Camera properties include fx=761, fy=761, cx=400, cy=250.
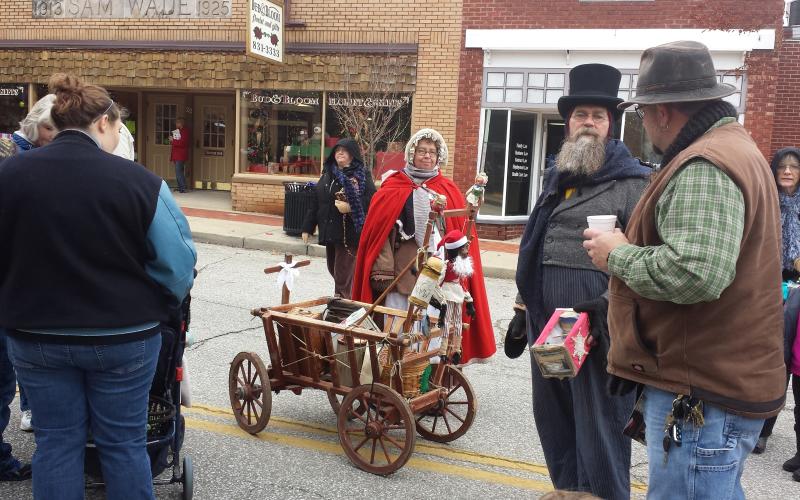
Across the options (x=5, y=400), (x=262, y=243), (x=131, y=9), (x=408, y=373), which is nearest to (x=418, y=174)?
(x=408, y=373)

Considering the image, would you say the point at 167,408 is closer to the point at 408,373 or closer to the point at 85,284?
the point at 85,284

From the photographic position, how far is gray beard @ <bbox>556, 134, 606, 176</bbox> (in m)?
3.42

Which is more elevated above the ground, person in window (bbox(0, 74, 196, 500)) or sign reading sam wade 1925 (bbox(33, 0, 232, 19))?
sign reading sam wade 1925 (bbox(33, 0, 232, 19))

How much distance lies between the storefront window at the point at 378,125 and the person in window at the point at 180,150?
4923 mm

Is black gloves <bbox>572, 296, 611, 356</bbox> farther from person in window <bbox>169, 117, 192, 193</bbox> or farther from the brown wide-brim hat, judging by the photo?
person in window <bbox>169, 117, 192, 193</bbox>

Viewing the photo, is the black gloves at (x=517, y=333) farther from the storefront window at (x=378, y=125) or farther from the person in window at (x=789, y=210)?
the storefront window at (x=378, y=125)

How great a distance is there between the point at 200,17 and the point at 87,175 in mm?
13655

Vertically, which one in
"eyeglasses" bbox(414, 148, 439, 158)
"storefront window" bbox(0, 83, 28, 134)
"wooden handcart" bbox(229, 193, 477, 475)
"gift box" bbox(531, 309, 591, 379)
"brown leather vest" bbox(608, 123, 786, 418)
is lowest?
"wooden handcart" bbox(229, 193, 477, 475)

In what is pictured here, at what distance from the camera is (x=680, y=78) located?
245cm

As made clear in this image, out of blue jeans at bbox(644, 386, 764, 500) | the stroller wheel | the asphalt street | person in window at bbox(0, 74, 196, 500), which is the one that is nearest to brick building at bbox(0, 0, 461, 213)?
the asphalt street

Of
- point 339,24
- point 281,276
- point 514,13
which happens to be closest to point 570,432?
point 281,276

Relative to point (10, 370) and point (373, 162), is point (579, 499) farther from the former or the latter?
point (373, 162)

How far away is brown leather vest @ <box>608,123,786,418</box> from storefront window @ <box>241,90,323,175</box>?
1321 centimetres

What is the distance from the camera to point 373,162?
14500 mm
